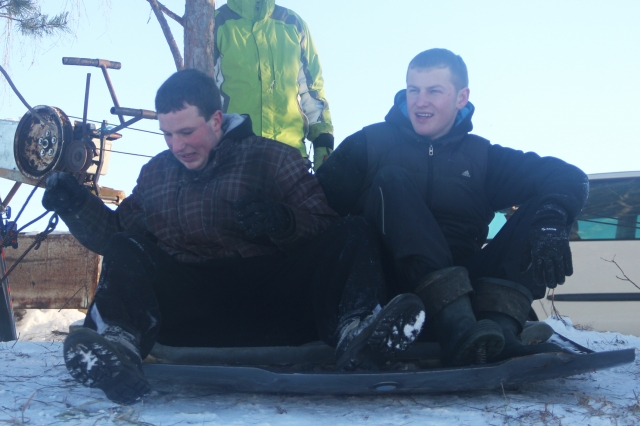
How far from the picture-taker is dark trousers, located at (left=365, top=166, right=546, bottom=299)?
2.24 meters

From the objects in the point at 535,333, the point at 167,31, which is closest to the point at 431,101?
the point at 535,333

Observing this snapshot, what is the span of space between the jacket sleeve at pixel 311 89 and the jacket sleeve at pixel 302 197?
1260mm

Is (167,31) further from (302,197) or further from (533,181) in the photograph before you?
(533,181)

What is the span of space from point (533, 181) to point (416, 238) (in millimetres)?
681

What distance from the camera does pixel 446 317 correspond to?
2188 millimetres

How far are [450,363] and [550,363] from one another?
0.31 m

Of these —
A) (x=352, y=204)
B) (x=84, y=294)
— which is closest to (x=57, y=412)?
(x=352, y=204)

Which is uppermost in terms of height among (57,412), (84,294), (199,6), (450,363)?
(199,6)

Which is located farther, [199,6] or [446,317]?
[199,6]

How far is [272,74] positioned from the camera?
389 cm

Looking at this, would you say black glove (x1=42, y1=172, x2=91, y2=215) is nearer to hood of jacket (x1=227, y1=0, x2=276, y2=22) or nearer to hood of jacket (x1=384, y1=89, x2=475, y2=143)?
hood of jacket (x1=384, y1=89, x2=475, y2=143)

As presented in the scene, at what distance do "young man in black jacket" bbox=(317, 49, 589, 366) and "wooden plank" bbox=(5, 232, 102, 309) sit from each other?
16.8 feet

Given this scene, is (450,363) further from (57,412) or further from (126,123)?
(126,123)

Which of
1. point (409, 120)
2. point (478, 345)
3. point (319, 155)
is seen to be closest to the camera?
point (478, 345)
